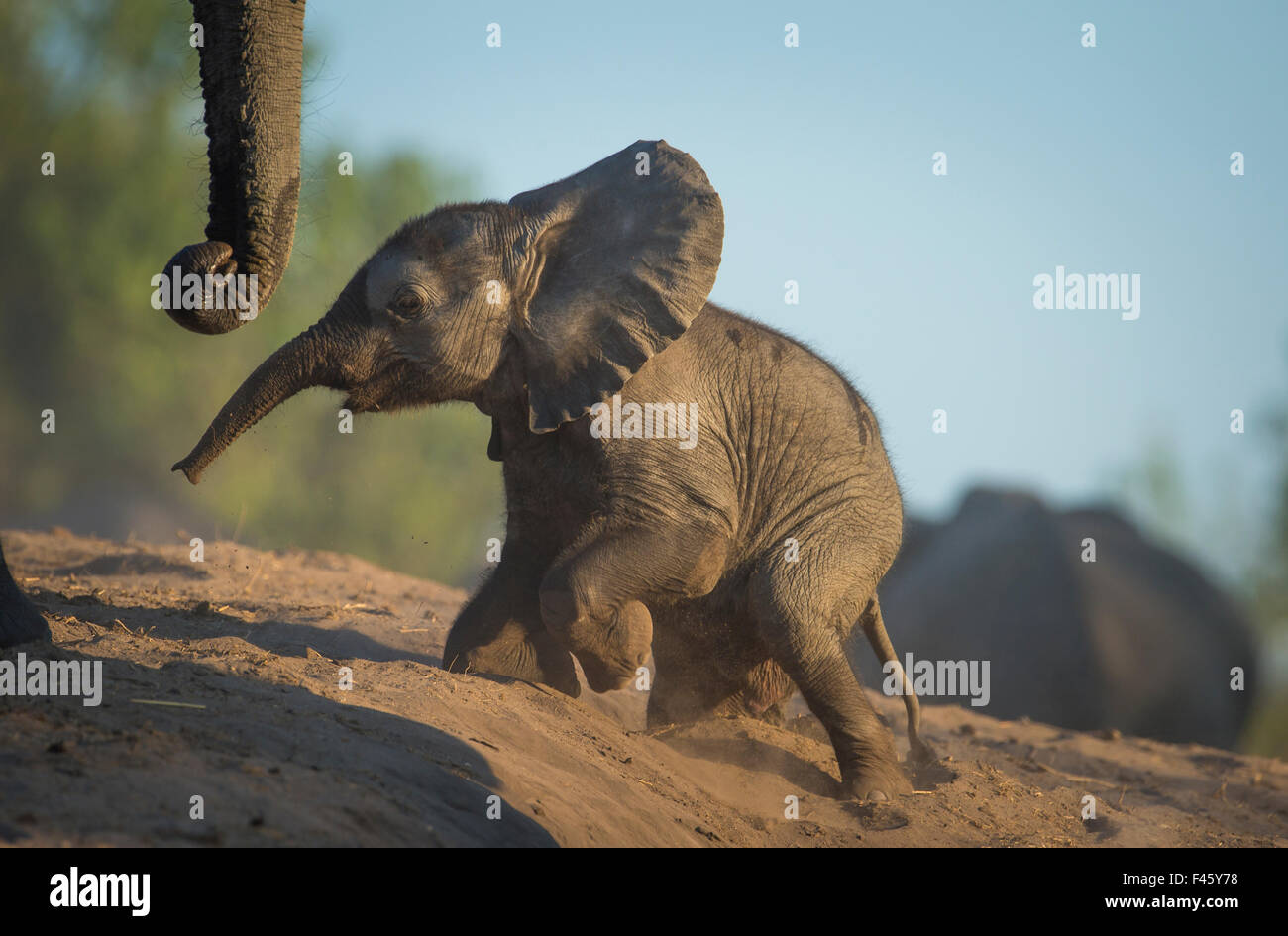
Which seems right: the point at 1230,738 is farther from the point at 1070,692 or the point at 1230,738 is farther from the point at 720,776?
the point at 720,776

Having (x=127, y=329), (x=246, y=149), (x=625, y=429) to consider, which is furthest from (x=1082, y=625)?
(x=127, y=329)

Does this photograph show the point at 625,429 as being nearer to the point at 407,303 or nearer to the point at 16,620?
the point at 407,303

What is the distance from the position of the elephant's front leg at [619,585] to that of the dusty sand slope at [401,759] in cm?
43

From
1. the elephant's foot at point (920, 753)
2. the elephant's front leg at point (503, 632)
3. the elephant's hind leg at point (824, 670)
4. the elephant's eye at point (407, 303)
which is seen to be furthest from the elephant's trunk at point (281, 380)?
the elephant's foot at point (920, 753)

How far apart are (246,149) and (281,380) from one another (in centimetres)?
137

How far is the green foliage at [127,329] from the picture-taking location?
1224 inches

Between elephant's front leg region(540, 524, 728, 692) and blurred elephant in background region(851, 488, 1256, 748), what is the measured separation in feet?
39.3

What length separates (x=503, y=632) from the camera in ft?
25.1

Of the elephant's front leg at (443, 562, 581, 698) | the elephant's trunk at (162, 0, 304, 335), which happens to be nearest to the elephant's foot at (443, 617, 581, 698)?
the elephant's front leg at (443, 562, 581, 698)

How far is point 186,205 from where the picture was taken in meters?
30.7

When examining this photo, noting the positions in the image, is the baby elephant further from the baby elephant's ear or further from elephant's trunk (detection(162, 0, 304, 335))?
elephant's trunk (detection(162, 0, 304, 335))

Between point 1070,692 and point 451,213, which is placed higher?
point 451,213
